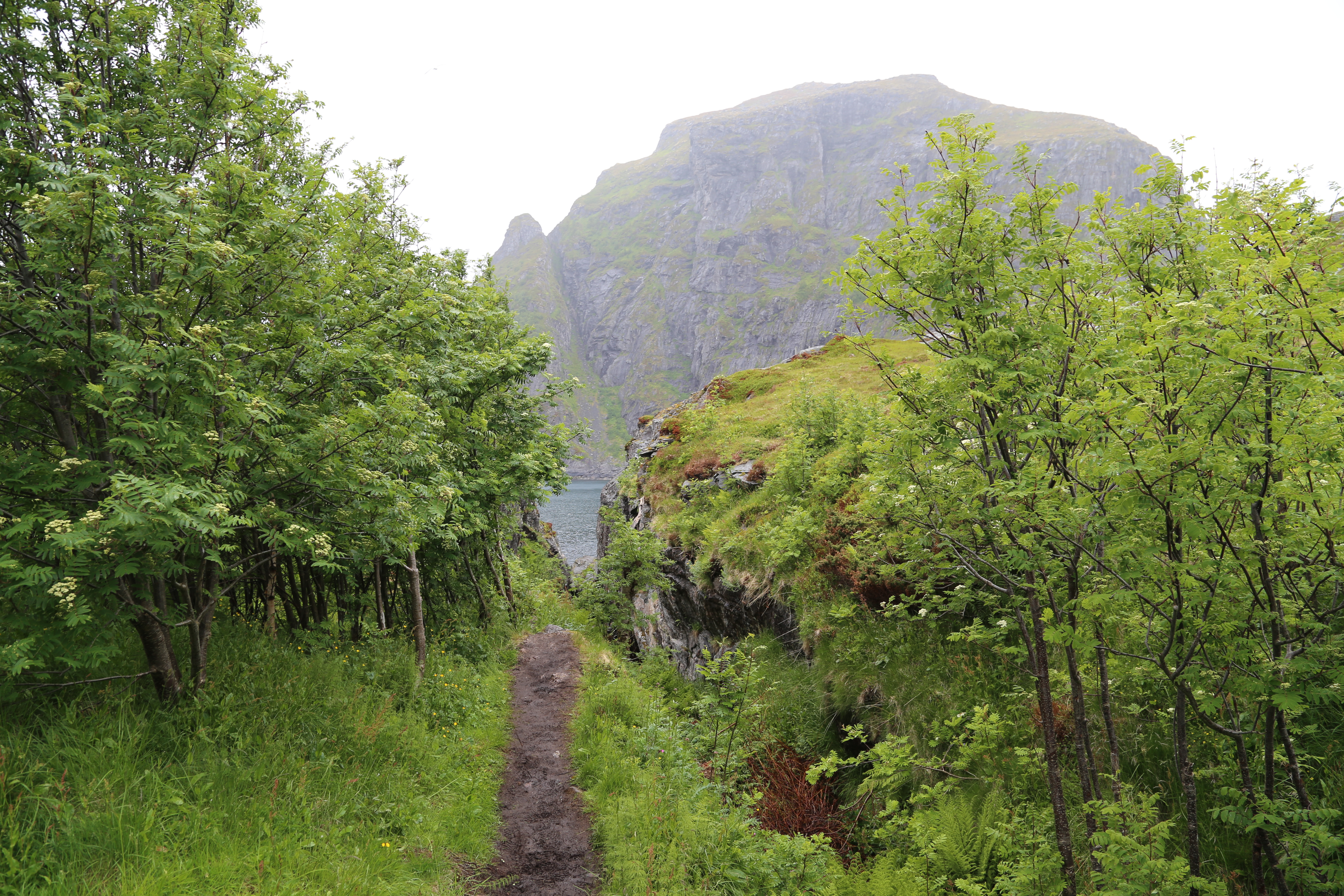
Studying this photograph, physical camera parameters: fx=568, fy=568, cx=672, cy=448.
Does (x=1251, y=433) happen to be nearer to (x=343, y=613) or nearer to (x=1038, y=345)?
(x=1038, y=345)

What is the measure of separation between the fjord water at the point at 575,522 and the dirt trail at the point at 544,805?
22.1 meters

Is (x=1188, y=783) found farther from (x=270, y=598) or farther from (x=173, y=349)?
(x=270, y=598)

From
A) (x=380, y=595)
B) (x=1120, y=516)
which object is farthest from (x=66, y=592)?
(x=380, y=595)

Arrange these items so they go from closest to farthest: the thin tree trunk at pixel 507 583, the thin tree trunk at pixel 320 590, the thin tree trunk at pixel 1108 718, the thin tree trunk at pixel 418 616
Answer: the thin tree trunk at pixel 1108 718 → the thin tree trunk at pixel 320 590 → the thin tree trunk at pixel 418 616 → the thin tree trunk at pixel 507 583

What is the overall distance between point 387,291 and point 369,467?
11.5 ft

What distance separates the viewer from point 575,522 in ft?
302

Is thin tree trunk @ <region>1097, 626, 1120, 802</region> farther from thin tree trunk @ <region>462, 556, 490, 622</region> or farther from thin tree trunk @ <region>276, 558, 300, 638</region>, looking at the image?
thin tree trunk @ <region>462, 556, 490, 622</region>

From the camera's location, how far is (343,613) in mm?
13836

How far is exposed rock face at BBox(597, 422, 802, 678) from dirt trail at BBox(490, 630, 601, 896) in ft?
12.3

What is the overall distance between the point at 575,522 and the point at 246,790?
86717 mm

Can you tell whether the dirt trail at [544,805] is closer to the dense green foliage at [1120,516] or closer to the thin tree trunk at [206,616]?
the dense green foliage at [1120,516]

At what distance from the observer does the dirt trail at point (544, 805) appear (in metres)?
7.50

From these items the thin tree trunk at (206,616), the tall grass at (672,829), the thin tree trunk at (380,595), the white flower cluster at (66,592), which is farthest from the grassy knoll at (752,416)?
the white flower cluster at (66,592)

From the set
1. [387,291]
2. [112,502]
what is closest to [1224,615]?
[112,502]
